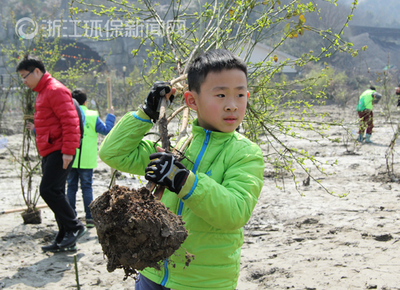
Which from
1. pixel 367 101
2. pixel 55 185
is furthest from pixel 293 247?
pixel 367 101

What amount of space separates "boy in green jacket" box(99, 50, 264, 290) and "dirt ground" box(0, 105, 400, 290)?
0.52 m

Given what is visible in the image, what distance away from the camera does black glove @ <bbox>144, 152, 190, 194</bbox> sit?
4.22 ft

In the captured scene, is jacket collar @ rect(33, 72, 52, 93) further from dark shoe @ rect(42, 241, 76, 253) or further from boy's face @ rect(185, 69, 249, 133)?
boy's face @ rect(185, 69, 249, 133)

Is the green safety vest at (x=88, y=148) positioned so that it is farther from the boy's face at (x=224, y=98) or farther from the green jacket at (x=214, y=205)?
the boy's face at (x=224, y=98)

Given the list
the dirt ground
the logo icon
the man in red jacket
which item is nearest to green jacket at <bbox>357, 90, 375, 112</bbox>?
the dirt ground

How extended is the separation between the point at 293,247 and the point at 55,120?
2655mm

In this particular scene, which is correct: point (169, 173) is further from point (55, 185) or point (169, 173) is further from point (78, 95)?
point (78, 95)

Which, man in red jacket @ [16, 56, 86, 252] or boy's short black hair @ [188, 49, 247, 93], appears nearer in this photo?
boy's short black hair @ [188, 49, 247, 93]

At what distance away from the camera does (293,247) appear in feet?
11.4

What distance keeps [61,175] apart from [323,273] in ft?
8.37

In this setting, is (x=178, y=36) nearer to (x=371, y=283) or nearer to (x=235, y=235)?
(x=235, y=235)

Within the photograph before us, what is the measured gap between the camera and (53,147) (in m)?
3.46

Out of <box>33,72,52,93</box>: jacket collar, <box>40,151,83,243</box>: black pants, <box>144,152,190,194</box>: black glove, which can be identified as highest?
<box>33,72,52,93</box>: jacket collar

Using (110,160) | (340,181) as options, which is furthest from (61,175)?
(340,181)
